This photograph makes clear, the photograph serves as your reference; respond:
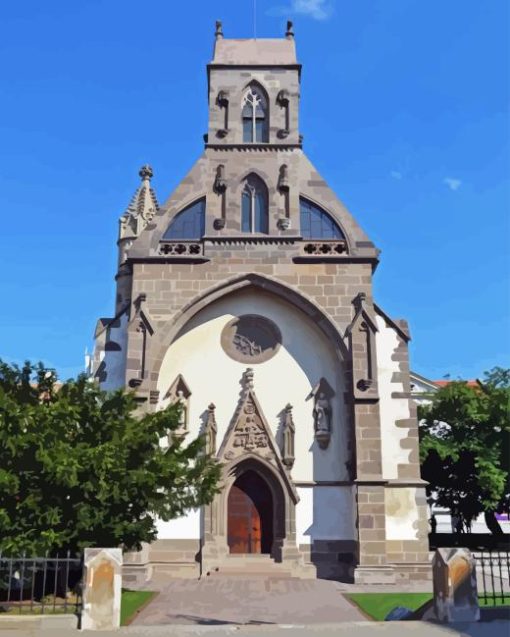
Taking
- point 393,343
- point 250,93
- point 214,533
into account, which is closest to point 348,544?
point 214,533

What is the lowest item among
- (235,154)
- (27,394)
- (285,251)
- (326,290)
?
(27,394)

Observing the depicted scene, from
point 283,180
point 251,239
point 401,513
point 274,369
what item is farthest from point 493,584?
point 283,180

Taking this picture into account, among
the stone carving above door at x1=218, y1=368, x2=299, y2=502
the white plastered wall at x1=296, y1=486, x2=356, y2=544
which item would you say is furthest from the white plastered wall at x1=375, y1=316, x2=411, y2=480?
the stone carving above door at x1=218, y1=368, x2=299, y2=502

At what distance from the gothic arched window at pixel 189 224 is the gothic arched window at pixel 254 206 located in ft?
4.61

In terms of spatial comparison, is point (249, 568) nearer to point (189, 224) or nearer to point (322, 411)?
point (322, 411)

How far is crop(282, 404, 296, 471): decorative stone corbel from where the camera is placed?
20531mm

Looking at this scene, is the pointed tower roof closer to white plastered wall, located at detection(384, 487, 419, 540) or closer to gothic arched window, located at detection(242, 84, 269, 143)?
gothic arched window, located at detection(242, 84, 269, 143)

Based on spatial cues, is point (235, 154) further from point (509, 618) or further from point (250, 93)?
point (509, 618)

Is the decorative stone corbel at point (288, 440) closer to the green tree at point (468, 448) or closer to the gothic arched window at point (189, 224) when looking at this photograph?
the gothic arched window at point (189, 224)

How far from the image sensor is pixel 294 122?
24562 mm

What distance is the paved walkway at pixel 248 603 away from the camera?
42.5ft

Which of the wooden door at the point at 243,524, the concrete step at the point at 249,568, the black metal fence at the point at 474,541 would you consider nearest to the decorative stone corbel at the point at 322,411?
the wooden door at the point at 243,524

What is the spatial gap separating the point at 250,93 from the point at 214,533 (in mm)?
15624

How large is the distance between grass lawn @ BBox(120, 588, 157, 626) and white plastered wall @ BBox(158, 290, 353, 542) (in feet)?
10.8
